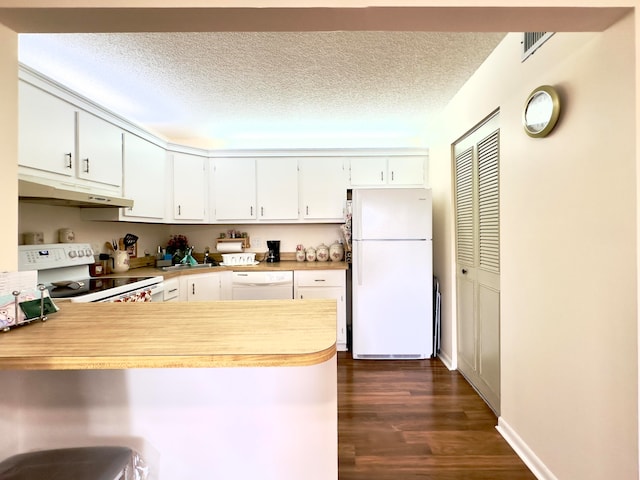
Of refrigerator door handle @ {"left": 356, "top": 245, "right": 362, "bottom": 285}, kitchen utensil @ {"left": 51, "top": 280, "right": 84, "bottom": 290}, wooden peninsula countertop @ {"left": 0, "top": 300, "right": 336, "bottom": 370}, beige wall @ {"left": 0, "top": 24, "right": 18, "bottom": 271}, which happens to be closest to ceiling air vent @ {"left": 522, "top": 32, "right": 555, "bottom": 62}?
wooden peninsula countertop @ {"left": 0, "top": 300, "right": 336, "bottom": 370}

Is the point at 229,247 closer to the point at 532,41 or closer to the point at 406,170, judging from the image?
the point at 406,170

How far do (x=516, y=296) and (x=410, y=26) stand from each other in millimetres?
1471

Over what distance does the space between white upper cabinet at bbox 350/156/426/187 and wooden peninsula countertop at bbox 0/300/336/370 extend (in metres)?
2.56

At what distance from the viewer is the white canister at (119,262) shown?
278cm

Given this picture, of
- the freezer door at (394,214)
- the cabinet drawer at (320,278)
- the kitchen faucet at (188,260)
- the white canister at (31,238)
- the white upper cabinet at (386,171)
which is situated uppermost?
the white upper cabinet at (386,171)

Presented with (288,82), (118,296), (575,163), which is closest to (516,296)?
(575,163)

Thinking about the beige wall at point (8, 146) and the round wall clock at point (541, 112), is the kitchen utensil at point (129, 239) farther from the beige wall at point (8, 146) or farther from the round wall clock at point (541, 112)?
the round wall clock at point (541, 112)

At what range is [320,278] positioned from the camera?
126 inches

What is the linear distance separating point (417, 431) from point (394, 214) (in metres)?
1.77

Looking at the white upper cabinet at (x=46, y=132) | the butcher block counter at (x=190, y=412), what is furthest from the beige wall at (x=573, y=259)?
the white upper cabinet at (x=46, y=132)

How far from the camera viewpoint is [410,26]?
42.4 inches

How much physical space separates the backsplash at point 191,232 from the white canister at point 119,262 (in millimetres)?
162

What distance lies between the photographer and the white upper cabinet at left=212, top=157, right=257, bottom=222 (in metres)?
3.51

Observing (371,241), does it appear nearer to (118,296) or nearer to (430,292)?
(430,292)
